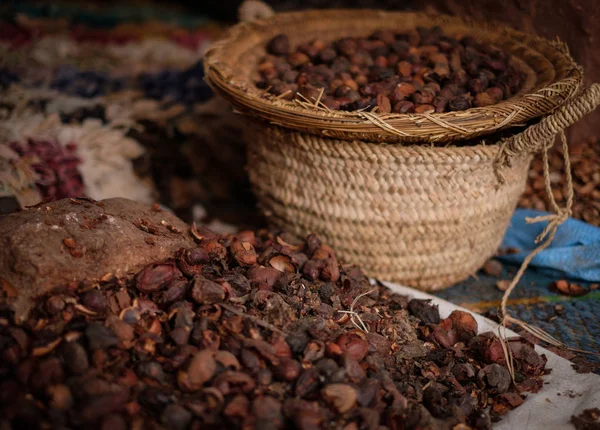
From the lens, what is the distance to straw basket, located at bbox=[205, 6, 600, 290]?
1.59 m

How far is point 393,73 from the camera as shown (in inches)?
76.0

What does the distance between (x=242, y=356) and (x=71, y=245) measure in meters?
0.50

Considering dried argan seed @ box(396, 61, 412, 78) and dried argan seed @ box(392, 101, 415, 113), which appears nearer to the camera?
dried argan seed @ box(392, 101, 415, 113)

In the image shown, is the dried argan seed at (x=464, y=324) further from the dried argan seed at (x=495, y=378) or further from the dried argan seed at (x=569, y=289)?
the dried argan seed at (x=569, y=289)

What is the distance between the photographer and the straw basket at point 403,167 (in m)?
1.59

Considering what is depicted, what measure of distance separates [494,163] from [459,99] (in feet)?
0.73

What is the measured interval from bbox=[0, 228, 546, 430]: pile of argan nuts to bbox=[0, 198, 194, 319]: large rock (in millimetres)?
45

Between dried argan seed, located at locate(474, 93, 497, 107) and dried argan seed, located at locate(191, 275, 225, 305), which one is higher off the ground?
dried argan seed, located at locate(474, 93, 497, 107)

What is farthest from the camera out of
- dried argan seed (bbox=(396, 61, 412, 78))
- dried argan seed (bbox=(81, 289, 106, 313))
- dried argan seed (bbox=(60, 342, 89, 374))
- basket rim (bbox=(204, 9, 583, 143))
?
dried argan seed (bbox=(396, 61, 412, 78))

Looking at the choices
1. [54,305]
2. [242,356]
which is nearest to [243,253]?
[242,356]

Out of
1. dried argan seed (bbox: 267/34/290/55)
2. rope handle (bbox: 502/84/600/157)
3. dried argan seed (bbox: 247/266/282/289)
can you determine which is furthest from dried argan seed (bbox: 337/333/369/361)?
dried argan seed (bbox: 267/34/290/55)

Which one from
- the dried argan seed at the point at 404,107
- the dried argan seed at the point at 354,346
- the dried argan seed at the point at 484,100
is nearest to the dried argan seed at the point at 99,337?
the dried argan seed at the point at 354,346

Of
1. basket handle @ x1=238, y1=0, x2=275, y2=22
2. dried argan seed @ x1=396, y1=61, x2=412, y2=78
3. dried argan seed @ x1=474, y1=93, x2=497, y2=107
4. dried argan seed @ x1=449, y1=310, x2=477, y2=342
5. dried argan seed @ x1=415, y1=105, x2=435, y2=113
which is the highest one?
dried argan seed @ x1=474, y1=93, x2=497, y2=107

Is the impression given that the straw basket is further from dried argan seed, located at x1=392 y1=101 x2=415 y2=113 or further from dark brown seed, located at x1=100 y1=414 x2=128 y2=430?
dark brown seed, located at x1=100 y1=414 x2=128 y2=430
